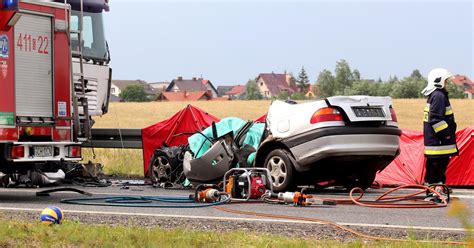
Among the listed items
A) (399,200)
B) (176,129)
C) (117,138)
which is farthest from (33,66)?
(117,138)

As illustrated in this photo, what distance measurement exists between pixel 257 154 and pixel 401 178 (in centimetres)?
329

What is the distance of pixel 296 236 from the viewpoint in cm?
682

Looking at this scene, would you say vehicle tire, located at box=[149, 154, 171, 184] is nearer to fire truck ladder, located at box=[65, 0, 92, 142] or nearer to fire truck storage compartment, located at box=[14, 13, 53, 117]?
fire truck ladder, located at box=[65, 0, 92, 142]

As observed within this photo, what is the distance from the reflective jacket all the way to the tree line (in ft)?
54.1

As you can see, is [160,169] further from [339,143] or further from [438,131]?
[438,131]

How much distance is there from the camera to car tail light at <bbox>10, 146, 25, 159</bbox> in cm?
1102

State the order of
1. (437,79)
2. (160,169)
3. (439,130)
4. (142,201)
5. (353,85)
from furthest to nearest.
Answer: (353,85)
(160,169)
(437,79)
(439,130)
(142,201)

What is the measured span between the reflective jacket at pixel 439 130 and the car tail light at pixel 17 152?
5.33 m

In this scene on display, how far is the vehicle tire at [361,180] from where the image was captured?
39.6 ft

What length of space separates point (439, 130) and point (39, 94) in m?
5.50

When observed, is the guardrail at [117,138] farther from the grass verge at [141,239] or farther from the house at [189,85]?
the house at [189,85]

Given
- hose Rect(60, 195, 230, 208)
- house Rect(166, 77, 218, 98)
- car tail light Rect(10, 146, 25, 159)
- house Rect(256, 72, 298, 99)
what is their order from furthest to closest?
1. house Rect(166, 77, 218, 98)
2. house Rect(256, 72, 298, 99)
3. car tail light Rect(10, 146, 25, 159)
4. hose Rect(60, 195, 230, 208)

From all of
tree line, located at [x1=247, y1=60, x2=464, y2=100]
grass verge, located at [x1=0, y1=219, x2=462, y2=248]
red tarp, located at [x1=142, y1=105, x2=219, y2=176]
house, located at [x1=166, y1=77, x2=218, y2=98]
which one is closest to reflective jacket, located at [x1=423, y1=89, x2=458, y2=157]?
grass verge, located at [x1=0, y1=219, x2=462, y2=248]

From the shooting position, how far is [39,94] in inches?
459
